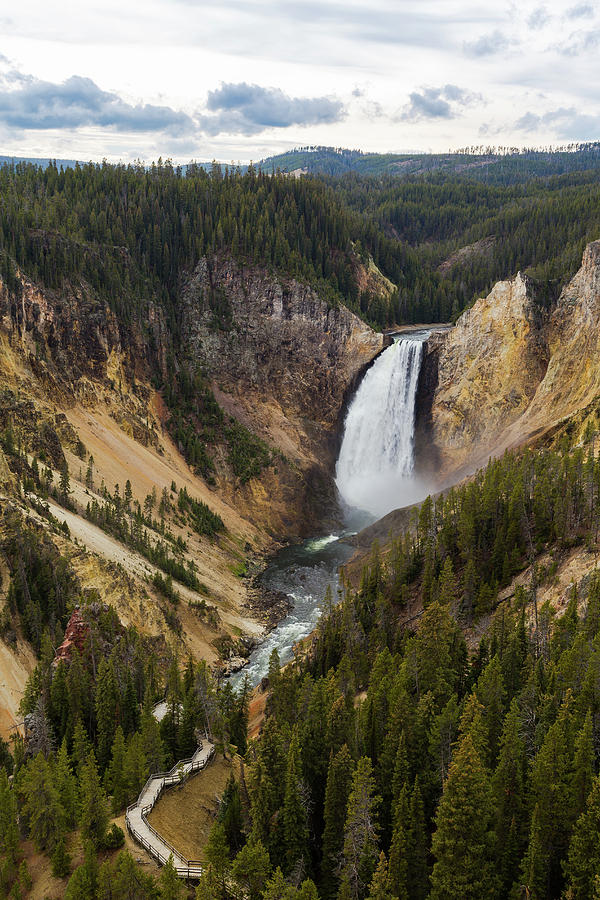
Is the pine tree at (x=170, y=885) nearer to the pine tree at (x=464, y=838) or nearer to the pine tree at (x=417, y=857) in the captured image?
the pine tree at (x=417, y=857)

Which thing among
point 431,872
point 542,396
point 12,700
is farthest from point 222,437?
point 431,872

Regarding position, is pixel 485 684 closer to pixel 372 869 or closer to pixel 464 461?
pixel 372 869

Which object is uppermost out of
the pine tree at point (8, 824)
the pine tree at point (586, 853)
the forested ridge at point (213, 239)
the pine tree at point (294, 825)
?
the forested ridge at point (213, 239)

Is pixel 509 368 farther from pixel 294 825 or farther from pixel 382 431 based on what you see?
pixel 294 825

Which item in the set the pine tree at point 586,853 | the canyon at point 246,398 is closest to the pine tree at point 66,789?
the canyon at point 246,398

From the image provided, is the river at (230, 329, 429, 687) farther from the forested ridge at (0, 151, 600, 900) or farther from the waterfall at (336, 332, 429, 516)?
the forested ridge at (0, 151, 600, 900)
